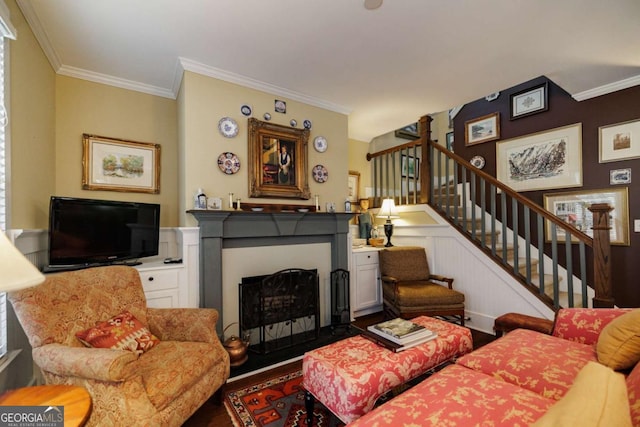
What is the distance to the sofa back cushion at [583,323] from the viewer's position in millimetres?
1673

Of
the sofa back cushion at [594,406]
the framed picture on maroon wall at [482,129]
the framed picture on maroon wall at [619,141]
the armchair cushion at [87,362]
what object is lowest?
the armchair cushion at [87,362]

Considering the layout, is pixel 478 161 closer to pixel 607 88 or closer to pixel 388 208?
pixel 607 88

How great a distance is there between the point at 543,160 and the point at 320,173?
2.97 metres

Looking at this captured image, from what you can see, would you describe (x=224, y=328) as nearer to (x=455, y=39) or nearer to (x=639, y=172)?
(x=455, y=39)

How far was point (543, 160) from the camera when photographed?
3648mm

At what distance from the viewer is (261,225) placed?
278cm

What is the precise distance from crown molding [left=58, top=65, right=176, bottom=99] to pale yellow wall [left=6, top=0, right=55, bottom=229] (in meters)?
0.17

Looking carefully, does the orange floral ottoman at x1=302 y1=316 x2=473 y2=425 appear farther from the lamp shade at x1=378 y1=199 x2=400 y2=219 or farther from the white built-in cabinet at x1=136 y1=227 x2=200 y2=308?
the lamp shade at x1=378 y1=199 x2=400 y2=219

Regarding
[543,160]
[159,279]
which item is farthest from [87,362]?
[543,160]

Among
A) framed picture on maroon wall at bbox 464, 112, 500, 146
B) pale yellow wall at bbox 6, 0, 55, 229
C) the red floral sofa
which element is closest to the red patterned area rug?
the red floral sofa

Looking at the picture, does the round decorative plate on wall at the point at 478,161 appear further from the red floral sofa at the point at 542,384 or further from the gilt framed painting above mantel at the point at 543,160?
the red floral sofa at the point at 542,384

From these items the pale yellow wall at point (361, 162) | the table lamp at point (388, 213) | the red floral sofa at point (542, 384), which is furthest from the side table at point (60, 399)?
the pale yellow wall at point (361, 162)

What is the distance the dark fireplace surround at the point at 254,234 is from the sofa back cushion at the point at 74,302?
58 centimetres

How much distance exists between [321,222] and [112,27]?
244cm
